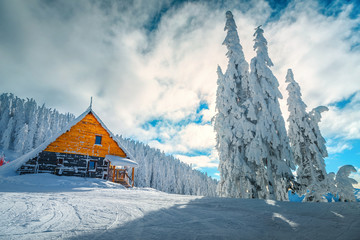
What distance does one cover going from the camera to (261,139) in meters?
11.8

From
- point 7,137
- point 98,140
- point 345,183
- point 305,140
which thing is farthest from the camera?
point 7,137

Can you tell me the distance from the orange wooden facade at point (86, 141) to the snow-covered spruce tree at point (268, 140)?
1432cm

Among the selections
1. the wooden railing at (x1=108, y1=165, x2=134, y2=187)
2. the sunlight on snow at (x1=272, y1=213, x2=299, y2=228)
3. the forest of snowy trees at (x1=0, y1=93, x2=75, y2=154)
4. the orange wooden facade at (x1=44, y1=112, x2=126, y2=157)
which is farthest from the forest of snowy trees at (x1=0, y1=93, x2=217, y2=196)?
the sunlight on snow at (x1=272, y1=213, x2=299, y2=228)

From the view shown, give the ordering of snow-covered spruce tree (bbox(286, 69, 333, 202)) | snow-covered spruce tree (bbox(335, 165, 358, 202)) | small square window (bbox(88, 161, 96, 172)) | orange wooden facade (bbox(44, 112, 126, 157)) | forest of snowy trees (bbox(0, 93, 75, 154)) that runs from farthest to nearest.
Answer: forest of snowy trees (bbox(0, 93, 75, 154)) < small square window (bbox(88, 161, 96, 172)) < orange wooden facade (bbox(44, 112, 126, 157)) < snow-covered spruce tree (bbox(286, 69, 333, 202)) < snow-covered spruce tree (bbox(335, 165, 358, 202))

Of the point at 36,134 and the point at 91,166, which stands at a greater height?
the point at 36,134

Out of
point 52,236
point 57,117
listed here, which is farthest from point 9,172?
point 57,117

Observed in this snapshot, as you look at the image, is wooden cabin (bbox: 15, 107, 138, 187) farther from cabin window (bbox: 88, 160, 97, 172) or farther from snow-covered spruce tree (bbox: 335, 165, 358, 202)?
snow-covered spruce tree (bbox: 335, 165, 358, 202)

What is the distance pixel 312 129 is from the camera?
15531mm

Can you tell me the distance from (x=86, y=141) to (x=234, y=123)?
1474cm

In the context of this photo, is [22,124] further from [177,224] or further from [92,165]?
[177,224]

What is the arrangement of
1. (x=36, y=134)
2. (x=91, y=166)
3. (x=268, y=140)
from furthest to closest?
(x=36, y=134) → (x=91, y=166) → (x=268, y=140)

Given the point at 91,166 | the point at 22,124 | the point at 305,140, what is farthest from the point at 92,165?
the point at 22,124

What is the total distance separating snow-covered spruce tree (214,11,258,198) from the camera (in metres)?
11.9

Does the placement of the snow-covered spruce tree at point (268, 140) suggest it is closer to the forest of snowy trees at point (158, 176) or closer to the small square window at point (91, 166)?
the small square window at point (91, 166)
